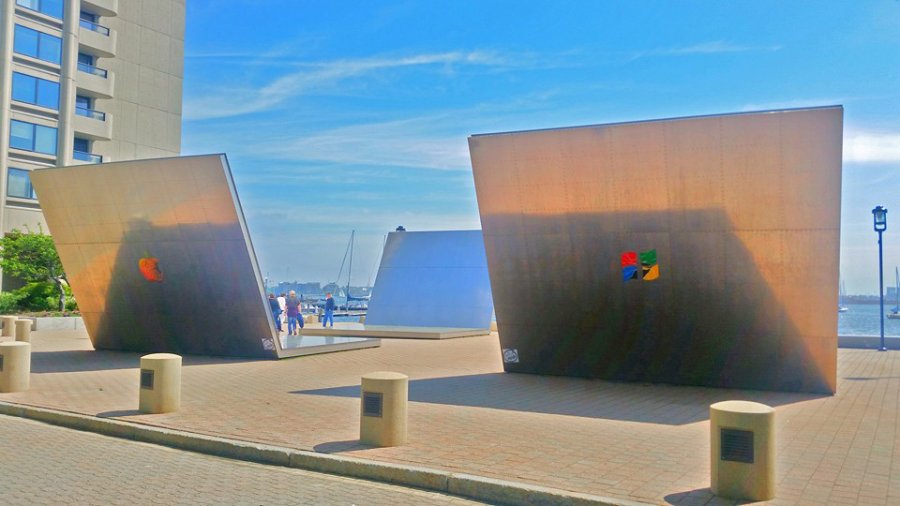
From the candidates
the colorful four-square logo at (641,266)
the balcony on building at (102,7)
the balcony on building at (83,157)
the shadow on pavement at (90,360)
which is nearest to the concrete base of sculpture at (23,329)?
the shadow on pavement at (90,360)

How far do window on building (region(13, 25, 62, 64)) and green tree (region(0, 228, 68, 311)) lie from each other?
16202 millimetres

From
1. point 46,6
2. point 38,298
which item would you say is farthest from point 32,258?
point 46,6

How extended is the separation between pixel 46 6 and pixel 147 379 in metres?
44.1

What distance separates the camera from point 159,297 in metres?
18.8

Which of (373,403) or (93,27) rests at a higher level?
(93,27)

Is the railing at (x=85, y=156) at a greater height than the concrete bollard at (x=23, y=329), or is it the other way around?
the railing at (x=85, y=156)

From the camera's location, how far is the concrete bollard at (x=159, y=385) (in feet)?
34.6

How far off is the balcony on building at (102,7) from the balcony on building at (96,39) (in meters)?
0.86

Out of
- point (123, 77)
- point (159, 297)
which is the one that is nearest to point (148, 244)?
point (159, 297)

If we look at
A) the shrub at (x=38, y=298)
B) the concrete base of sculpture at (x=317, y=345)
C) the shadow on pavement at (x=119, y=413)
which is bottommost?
the shadow on pavement at (x=119, y=413)

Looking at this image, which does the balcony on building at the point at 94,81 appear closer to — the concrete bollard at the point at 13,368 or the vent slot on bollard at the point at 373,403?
the concrete bollard at the point at 13,368

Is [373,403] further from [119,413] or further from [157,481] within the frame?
[119,413]

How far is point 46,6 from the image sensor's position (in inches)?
1806

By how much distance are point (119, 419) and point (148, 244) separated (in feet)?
30.1
